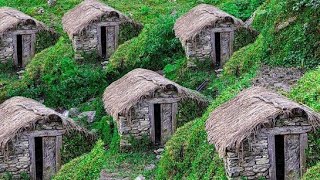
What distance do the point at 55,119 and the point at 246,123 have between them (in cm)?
563

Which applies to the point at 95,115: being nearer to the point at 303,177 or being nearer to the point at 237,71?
the point at 237,71

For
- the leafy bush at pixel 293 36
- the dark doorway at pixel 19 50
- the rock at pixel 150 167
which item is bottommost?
the rock at pixel 150 167

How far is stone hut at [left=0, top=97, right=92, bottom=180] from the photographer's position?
2181 cm

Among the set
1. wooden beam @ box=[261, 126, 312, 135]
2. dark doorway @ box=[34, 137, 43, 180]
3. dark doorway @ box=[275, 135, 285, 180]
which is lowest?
dark doorway @ box=[34, 137, 43, 180]

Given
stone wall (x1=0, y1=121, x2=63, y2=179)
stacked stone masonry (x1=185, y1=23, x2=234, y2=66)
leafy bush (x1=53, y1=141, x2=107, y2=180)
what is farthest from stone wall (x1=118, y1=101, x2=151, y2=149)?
stacked stone masonry (x1=185, y1=23, x2=234, y2=66)

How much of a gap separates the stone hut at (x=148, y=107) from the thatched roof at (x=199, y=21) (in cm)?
434

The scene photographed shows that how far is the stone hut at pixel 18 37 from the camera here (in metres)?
31.8

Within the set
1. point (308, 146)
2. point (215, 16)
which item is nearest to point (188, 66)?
point (215, 16)

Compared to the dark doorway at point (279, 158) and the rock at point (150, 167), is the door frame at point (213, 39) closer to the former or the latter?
A: the rock at point (150, 167)

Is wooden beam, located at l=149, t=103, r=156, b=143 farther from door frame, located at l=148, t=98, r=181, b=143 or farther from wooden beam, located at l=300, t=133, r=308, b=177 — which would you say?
wooden beam, located at l=300, t=133, r=308, b=177

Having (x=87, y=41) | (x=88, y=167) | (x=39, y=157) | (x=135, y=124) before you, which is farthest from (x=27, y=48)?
(x=88, y=167)

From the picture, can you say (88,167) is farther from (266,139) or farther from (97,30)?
(97,30)

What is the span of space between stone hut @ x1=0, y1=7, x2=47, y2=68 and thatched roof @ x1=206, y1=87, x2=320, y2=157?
44.4 feet

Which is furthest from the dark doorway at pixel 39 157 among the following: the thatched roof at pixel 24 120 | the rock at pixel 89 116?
the rock at pixel 89 116
